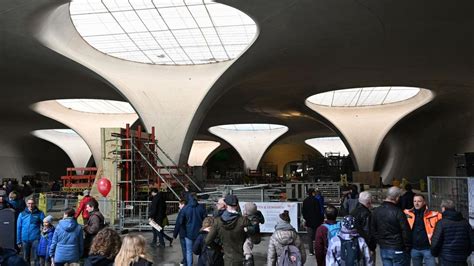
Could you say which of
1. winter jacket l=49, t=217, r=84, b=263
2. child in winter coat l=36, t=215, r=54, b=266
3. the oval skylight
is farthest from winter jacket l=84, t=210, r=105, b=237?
the oval skylight

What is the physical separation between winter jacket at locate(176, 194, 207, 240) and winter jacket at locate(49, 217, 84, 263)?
2.22m

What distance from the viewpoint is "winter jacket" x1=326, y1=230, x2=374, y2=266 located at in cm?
468

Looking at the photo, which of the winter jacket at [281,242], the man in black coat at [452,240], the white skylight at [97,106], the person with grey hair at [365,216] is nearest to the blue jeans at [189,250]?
the winter jacket at [281,242]

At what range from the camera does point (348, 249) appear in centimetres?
464

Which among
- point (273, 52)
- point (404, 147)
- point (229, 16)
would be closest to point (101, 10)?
point (229, 16)

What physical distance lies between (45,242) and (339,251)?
5732 mm

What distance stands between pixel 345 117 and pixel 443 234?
3598 cm

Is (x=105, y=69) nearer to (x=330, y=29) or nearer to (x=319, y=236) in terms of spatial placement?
(x=330, y=29)

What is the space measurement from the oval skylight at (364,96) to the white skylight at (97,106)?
1775 centimetres

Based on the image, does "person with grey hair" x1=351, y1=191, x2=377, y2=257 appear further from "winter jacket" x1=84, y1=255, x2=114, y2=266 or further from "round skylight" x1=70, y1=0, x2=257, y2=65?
"round skylight" x1=70, y1=0, x2=257, y2=65

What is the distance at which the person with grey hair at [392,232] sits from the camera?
18.5 ft

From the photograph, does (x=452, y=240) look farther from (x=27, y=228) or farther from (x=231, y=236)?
(x=27, y=228)

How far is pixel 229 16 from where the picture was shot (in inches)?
701

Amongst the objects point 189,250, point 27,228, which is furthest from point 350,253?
point 27,228
